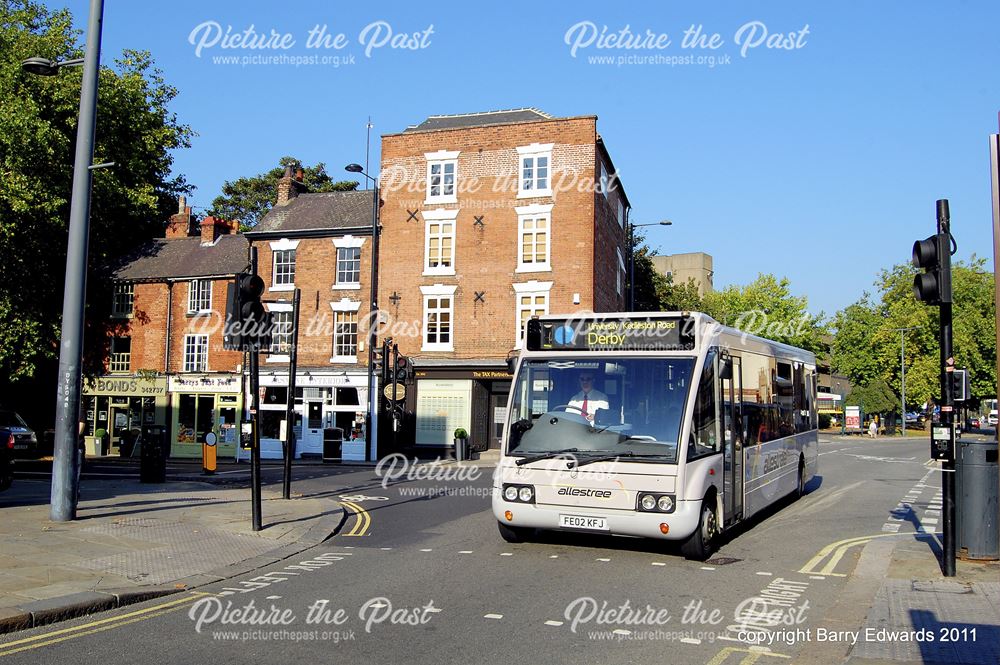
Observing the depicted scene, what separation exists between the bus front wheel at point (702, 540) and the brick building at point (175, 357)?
93.5 feet

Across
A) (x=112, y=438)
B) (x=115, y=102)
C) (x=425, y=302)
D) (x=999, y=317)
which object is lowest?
(x=112, y=438)

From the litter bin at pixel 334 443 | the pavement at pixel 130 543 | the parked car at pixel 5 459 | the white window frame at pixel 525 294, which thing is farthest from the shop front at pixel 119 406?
the parked car at pixel 5 459

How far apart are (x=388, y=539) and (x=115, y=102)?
23.0 m

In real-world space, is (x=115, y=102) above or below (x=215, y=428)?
above

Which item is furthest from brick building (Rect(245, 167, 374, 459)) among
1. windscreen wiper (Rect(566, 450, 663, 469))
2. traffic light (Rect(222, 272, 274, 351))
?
windscreen wiper (Rect(566, 450, 663, 469))

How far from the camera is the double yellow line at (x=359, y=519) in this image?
473 inches

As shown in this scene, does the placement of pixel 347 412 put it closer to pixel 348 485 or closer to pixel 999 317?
pixel 348 485

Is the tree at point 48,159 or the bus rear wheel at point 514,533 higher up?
the tree at point 48,159

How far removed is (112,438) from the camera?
37.4 metres

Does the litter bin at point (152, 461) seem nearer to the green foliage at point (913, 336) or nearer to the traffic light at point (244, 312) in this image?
the traffic light at point (244, 312)

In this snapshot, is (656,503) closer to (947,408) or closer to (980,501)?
(947,408)

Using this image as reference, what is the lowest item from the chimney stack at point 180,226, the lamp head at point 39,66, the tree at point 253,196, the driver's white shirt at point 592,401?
the driver's white shirt at point 592,401

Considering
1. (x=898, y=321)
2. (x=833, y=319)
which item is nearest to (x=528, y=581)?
(x=898, y=321)

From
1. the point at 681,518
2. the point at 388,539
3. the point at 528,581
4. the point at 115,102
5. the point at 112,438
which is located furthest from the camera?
the point at 112,438
